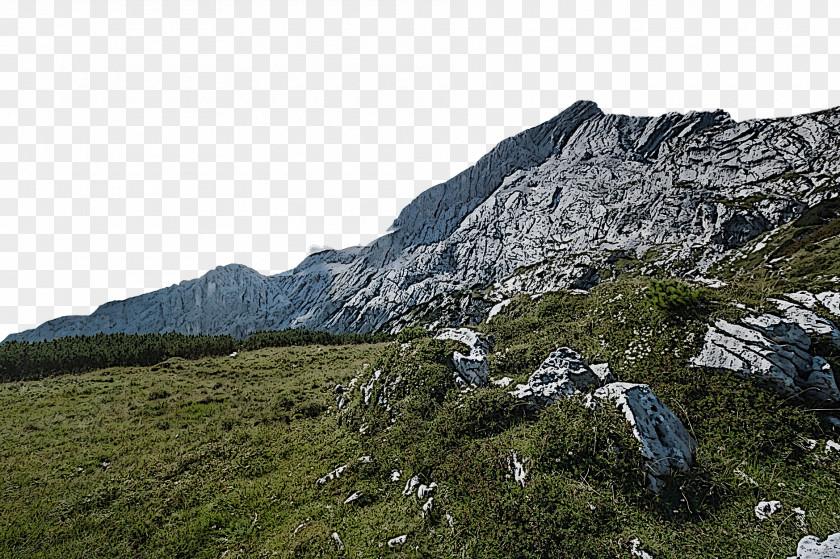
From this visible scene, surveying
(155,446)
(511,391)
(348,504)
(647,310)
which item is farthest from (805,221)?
(155,446)

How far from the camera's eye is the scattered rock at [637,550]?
7.25 metres

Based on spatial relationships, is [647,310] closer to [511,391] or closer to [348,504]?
[511,391]

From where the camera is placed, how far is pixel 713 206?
12431 centimetres

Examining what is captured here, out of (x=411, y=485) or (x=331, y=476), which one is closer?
(x=411, y=485)

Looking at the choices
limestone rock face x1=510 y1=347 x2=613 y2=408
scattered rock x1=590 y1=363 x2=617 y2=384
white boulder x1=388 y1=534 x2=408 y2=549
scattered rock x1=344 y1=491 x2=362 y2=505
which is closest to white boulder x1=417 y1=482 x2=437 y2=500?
white boulder x1=388 y1=534 x2=408 y2=549

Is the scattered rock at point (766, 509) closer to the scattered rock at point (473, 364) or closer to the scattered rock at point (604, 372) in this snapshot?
the scattered rock at point (604, 372)

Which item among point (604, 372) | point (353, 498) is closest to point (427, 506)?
point (353, 498)

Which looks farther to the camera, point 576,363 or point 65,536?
point 576,363

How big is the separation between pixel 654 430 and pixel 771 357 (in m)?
5.16

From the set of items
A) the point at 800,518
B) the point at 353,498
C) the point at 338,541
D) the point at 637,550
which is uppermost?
the point at 353,498

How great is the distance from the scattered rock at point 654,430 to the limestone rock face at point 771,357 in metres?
3.09

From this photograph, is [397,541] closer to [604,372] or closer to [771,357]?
[604,372]

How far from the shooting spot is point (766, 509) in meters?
8.09

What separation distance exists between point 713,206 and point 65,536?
544 feet
